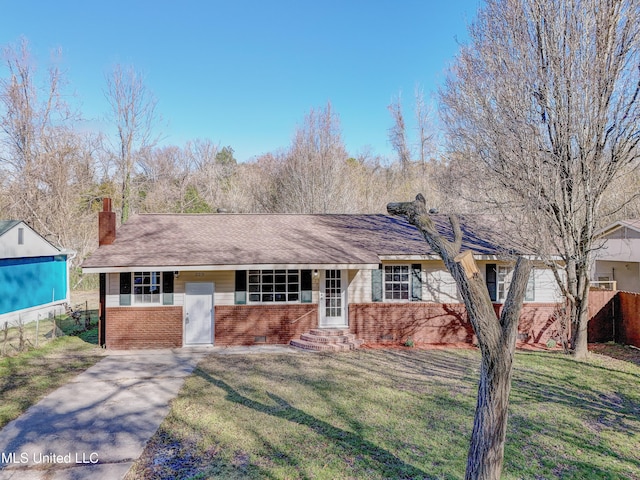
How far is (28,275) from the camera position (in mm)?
14500

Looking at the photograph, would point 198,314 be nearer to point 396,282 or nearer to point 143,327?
point 143,327

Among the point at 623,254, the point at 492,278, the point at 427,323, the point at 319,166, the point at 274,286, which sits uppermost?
the point at 319,166

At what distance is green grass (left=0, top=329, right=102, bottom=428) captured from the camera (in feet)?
23.0

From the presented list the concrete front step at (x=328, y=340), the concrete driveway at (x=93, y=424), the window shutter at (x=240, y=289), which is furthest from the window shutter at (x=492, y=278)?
the concrete driveway at (x=93, y=424)

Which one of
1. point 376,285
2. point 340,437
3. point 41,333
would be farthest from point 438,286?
point 41,333

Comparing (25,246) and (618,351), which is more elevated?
(25,246)

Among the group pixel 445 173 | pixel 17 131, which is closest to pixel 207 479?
pixel 445 173

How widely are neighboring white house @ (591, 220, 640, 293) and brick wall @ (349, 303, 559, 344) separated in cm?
582

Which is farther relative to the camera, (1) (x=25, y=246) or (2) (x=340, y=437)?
(1) (x=25, y=246)

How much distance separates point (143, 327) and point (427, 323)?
8768 millimetres

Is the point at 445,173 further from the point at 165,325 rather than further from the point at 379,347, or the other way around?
the point at 165,325

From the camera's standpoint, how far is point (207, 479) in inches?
178

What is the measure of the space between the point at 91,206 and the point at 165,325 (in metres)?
18.0

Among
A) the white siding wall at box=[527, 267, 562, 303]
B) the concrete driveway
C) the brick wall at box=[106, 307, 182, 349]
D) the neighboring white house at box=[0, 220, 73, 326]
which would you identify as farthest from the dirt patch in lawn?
the neighboring white house at box=[0, 220, 73, 326]
